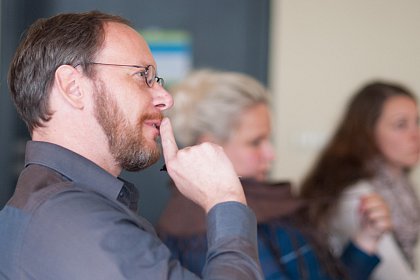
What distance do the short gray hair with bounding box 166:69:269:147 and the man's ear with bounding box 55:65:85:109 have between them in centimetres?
121

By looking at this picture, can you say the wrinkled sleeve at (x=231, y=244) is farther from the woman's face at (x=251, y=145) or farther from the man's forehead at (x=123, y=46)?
A: the woman's face at (x=251, y=145)

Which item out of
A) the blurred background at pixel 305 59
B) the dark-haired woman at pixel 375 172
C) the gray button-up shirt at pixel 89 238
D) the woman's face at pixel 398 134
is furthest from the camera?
the blurred background at pixel 305 59

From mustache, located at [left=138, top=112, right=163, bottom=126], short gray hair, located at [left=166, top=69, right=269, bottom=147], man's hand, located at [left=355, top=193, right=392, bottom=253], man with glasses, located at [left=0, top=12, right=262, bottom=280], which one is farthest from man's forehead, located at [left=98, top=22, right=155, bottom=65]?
man's hand, located at [left=355, top=193, right=392, bottom=253]

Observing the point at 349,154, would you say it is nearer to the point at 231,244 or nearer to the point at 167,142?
the point at 167,142

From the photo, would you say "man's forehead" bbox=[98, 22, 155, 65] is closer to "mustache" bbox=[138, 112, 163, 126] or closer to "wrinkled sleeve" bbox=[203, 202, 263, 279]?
"mustache" bbox=[138, 112, 163, 126]

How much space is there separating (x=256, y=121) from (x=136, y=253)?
5.01ft

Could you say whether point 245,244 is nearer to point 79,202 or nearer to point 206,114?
point 79,202

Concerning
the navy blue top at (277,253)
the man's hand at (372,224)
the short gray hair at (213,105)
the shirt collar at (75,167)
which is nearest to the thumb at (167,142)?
the shirt collar at (75,167)

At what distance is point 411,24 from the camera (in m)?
4.43

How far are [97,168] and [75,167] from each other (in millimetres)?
43

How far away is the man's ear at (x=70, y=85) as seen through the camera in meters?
1.53

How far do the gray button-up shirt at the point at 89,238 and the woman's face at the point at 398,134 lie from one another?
192cm

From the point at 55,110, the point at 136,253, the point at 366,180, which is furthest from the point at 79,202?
the point at 366,180

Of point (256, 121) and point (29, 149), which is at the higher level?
point (29, 149)
